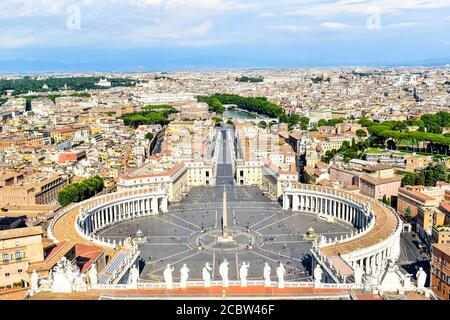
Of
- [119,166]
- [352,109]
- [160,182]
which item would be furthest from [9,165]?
[352,109]

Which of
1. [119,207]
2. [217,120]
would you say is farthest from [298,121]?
[119,207]

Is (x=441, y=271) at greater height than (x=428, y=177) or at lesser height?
greater

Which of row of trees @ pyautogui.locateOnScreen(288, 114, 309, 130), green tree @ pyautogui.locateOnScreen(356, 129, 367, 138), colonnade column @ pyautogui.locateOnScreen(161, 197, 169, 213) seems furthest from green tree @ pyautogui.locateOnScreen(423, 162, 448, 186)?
row of trees @ pyautogui.locateOnScreen(288, 114, 309, 130)

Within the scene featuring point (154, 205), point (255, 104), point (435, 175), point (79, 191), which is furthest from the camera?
point (255, 104)

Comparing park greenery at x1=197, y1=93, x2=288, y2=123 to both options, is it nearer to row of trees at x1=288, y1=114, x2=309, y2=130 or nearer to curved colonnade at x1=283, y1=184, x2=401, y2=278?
row of trees at x1=288, y1=114, x2=309, y2=130

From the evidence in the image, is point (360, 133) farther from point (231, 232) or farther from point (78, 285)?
point (78, 285)

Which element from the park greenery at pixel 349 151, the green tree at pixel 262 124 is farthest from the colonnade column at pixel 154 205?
the green tree at pixel 262 124

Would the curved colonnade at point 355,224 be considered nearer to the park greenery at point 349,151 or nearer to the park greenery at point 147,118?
the park greenery at point 349,151
